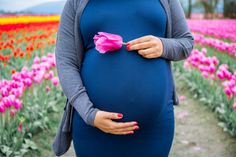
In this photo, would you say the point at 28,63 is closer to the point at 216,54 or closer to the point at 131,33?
the point at 216,54

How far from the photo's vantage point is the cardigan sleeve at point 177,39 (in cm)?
122

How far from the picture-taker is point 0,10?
301 centimetres

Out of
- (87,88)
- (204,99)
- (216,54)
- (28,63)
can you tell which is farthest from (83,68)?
(216,54)

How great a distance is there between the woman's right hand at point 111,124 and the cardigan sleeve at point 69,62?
51mm

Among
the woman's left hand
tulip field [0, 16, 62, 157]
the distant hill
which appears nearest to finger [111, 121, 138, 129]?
the woman's left hand

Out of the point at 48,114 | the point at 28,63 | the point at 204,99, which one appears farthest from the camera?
the point at 28,63

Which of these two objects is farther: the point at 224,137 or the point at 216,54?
the point at 216,54

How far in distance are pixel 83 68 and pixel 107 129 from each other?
0.22 m

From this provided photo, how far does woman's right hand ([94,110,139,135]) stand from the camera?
3.65 ft

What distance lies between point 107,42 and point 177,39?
28cm

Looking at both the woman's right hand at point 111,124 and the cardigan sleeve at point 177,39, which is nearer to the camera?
the woman's right hand at point 111,124

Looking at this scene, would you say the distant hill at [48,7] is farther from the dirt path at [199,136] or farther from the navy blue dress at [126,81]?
the navy blue dress at [126,81]

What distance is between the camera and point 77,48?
123 cm

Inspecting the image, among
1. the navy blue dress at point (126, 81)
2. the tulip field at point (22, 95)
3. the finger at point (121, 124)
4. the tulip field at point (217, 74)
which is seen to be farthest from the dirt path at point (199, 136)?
the finger at point (121, 124)
